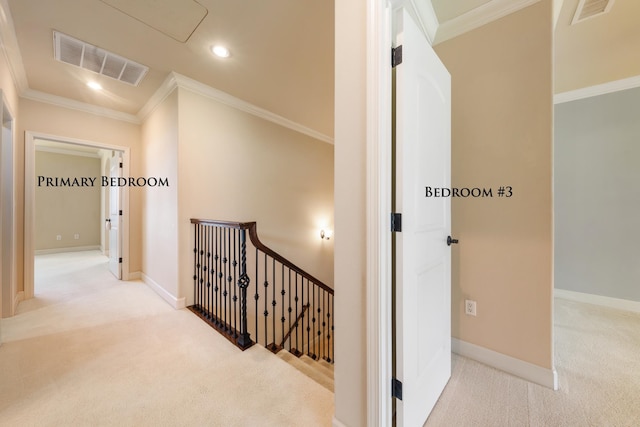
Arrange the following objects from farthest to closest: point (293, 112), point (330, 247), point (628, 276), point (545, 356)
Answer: point (330, 247), point (293, 112), point (628, 276), point (545, 356)

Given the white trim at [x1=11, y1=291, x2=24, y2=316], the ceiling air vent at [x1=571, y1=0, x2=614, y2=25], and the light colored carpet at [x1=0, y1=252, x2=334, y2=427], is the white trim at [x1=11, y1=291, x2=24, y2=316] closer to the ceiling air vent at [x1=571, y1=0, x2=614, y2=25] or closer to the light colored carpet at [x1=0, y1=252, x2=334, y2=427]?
the light colored carpet at [x1=0, y1=252, x2=334, y2=427]

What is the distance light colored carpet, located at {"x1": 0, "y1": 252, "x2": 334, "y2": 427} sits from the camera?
1270 mm

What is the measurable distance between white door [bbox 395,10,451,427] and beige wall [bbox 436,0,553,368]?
0.37 meters

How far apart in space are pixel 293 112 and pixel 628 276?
4.48 m

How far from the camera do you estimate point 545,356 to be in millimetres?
1492

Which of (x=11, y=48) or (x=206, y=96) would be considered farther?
(x=206, y=96)

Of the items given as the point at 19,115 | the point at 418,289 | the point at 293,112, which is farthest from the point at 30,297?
the point at 418,289

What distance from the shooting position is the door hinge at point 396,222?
3.44 feet

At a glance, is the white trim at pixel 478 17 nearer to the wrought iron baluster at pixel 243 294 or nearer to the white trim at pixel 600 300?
the wrought iron baluster at pixel 243 294

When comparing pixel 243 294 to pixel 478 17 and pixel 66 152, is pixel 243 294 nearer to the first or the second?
pixel 478 17

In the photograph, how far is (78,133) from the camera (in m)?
3.18

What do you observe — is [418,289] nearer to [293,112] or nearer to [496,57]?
[496,57]

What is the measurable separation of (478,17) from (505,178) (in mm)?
1190

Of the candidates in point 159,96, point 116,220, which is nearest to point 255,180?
point 159,96
